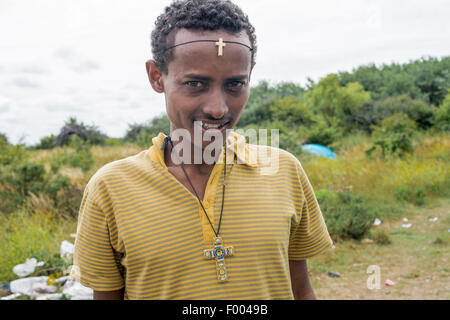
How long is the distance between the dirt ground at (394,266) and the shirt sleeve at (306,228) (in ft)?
9.80

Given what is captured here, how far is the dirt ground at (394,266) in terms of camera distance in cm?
419

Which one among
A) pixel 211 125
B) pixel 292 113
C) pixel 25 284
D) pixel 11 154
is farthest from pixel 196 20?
pixel 292 113

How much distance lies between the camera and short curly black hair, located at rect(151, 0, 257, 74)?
4.25ft

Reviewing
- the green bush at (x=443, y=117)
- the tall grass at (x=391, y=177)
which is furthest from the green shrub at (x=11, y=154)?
the green bush at (x=443, y=117)

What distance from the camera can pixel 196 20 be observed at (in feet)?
4.25

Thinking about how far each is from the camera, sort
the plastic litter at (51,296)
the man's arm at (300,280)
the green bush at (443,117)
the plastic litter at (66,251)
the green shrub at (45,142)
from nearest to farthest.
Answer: the man's arm at (300,280) → the plastic litter at (51,296) → the plastic litter at (66,251) → the green bush at (443,117) → the green shrub at (45,142)

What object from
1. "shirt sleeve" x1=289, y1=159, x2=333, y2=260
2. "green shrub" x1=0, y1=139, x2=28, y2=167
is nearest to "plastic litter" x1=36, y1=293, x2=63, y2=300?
"shirt sleeve" x1=289, y1=159, x2=333, y2=260

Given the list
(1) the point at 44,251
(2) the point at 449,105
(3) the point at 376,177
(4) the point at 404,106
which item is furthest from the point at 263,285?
(4) the point at 404,106

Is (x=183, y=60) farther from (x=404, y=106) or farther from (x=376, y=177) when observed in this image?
(x=404, y=106)

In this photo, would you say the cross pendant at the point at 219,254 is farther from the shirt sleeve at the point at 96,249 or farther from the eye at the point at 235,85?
the eye at the point at 235,85

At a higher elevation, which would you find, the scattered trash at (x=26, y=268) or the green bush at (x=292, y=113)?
the green bush at (x=292, y=113)

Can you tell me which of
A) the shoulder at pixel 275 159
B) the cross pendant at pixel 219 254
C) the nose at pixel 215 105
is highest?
the nose at pixel 215 105

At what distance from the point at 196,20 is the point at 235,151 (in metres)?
0.49

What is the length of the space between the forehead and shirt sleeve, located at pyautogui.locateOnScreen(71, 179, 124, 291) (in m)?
0.53
